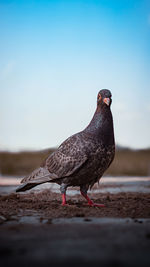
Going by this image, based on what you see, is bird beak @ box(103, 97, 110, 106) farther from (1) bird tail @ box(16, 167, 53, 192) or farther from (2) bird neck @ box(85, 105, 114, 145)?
(1) bird tail @ box(16, 167, 53, 192)

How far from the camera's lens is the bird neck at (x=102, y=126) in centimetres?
448

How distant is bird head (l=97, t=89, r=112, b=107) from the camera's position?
4645 millimetres

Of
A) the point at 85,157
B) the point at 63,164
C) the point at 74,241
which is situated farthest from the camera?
the point at 63,164

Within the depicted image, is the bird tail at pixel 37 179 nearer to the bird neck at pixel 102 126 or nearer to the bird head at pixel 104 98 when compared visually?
the bird neck at pixel 102 126

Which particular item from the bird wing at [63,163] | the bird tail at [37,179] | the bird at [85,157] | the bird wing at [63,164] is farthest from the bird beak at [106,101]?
the bird tail at [37,179]

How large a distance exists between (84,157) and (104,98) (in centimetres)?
102

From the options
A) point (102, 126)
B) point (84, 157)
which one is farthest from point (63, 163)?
point (102, 126)

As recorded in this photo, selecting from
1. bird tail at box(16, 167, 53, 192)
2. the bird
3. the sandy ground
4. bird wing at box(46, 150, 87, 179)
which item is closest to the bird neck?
the bird

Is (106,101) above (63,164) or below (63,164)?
above

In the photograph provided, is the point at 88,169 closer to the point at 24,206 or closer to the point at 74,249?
the point at 24,206

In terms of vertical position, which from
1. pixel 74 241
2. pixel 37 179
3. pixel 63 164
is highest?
pixel 63 164

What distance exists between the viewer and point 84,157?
4250 mm

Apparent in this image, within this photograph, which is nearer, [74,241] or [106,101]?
[74,241]

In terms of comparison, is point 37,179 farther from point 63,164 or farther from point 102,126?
point 102,126
